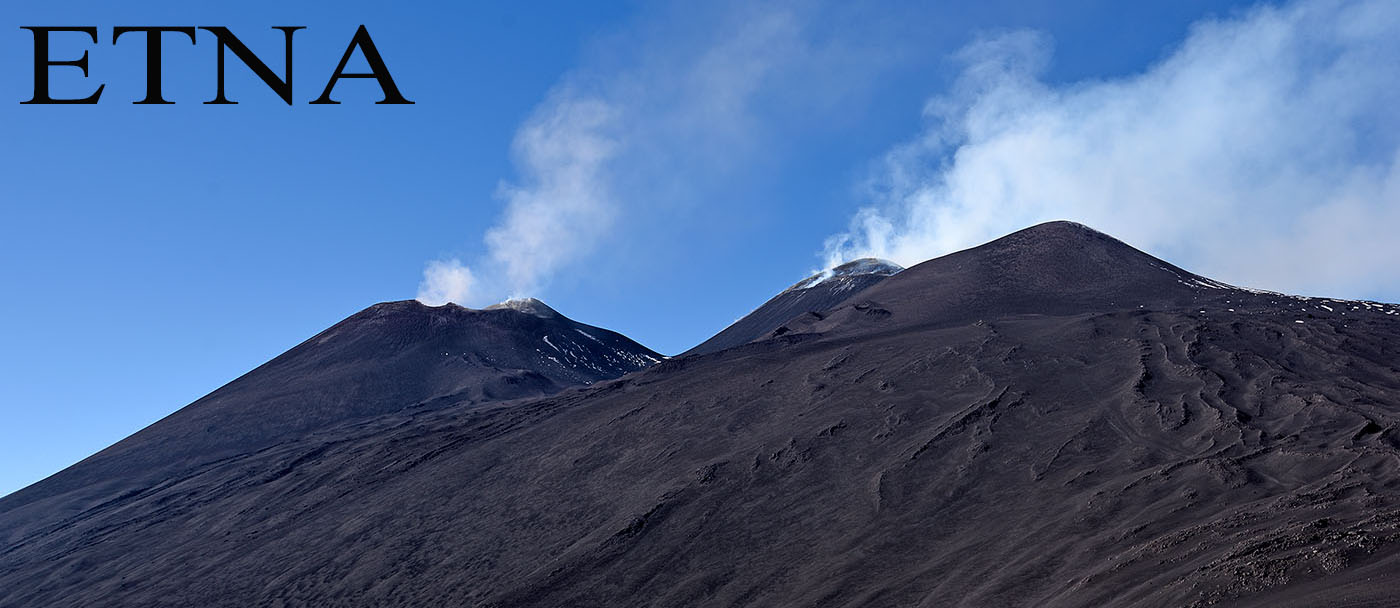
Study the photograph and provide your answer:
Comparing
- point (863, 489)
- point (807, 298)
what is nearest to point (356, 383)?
point (807, 298)

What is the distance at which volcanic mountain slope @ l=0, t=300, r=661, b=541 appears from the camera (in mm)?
63312

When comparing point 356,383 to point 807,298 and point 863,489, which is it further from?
point 863,489

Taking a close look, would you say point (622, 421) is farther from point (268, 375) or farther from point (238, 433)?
point (268, 375)

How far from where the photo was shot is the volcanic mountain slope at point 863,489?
26719 millimetres

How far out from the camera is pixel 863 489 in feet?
117

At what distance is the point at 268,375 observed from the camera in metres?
81.4

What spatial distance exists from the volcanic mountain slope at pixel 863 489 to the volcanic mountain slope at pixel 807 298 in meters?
33.2

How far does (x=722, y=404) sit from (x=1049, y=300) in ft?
87.3

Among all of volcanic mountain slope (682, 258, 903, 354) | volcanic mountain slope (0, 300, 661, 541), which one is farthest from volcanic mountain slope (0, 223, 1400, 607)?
volcanic mountain slope (682, 258, 903, 354)

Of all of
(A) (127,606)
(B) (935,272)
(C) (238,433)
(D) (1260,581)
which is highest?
(B) (935,272)

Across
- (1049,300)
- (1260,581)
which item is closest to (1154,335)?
(1049,300)

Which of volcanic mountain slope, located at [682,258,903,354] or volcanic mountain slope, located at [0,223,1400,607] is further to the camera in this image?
volcanic mountain slope, located at [682,258,903,354]

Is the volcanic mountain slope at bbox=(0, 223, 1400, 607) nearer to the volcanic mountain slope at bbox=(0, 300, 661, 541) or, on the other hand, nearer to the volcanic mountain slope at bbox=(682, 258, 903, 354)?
the volcanic mountain slope at bbox=(0, 300, 661, 541)

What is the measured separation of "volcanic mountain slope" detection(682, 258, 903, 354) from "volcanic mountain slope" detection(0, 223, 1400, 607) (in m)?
33.2
